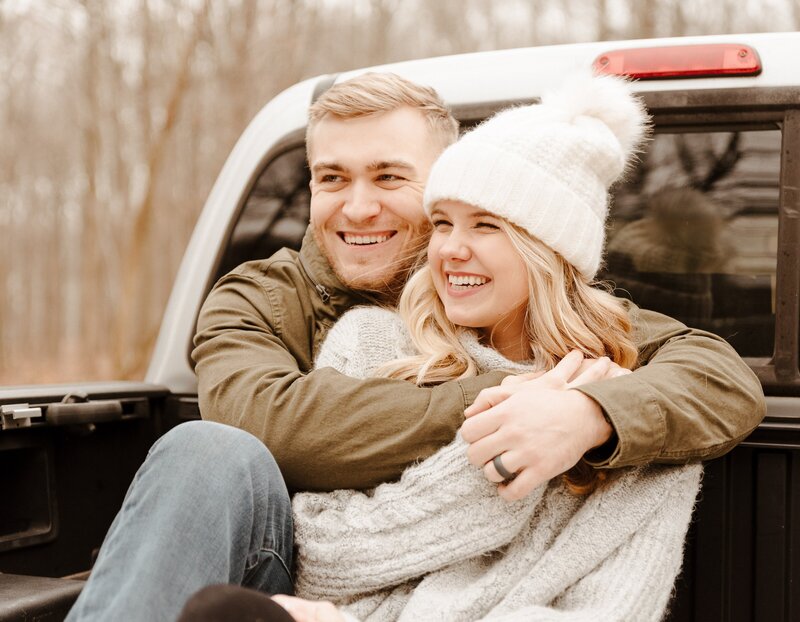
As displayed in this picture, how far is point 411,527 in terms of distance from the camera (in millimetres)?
1865

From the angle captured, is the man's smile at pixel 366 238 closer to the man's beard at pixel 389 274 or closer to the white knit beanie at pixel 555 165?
the man's beard at pixel 389 274

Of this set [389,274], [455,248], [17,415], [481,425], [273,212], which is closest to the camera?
[481,425]

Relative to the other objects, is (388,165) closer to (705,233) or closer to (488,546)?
(705,233)

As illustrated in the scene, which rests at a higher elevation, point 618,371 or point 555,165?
point 555,165

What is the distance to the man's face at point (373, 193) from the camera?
237 centimetres

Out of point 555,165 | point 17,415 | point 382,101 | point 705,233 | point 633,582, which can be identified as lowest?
point 633,582

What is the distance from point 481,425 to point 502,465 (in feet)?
0.27

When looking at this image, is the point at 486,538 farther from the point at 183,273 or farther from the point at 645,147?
the point at 183,273

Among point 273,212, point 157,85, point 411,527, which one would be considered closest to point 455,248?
point 411,527

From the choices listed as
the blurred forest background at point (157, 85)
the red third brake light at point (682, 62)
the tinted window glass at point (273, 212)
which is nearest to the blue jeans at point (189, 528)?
the tinted window glass at point (273, 212)

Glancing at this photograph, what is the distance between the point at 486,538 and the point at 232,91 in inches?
421

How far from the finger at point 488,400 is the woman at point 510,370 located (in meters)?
0.09

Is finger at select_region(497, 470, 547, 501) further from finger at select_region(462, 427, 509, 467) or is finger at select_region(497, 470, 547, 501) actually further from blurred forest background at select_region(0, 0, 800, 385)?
blurred forest background at select_region(0, 0, 800, 385)

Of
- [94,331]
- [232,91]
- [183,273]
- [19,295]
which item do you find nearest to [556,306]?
[183,273]
